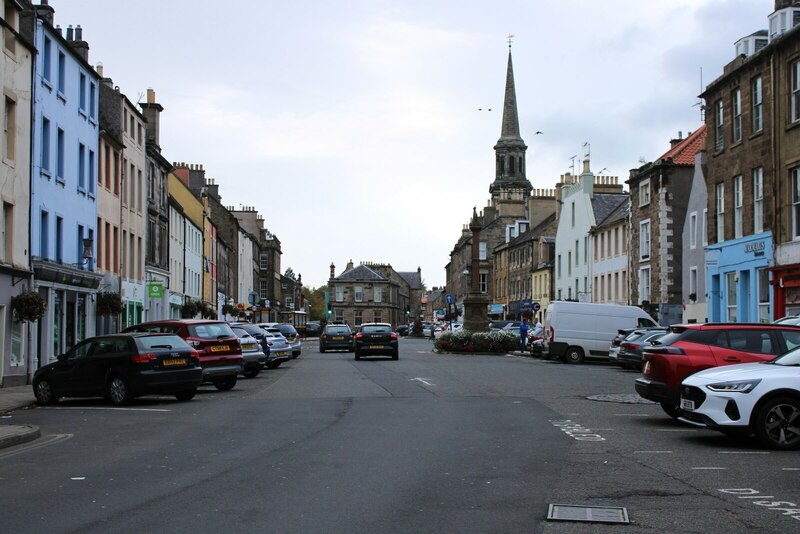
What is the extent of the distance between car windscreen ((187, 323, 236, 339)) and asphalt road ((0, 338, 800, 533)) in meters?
4.23

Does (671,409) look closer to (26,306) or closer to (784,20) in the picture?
(26,306)

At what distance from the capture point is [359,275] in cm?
16275

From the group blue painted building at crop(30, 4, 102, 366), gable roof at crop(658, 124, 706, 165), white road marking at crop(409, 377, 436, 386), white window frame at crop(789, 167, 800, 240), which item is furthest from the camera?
gable roof at crop(658, 124, 706, 165)

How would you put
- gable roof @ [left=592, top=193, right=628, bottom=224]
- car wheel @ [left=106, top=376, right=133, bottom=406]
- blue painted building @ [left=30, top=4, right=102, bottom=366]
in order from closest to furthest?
car wheel @ [left=106, top=376, right=133, bottom=406], blue painted building @ [left=30, top=4, right=102, bottom=366], gable roof @ [left=592, top=193, right=628, bottom=224]

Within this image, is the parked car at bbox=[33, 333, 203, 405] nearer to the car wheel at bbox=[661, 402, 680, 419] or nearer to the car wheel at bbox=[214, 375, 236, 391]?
the car wheel at bbox=[214, 375, 236, 391]

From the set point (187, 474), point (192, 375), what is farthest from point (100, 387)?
point (187, 474)

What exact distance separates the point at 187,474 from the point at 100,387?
1060 centimetres

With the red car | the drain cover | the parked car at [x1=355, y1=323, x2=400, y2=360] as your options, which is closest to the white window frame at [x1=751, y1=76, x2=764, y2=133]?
the parked car at [x1=355, y1=323, x2=400, y2=360]

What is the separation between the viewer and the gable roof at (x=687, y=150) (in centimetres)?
5047

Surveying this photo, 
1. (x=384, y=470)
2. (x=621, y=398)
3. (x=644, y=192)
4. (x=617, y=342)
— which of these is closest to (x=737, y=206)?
(x=617, y=342)

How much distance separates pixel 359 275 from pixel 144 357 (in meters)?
143

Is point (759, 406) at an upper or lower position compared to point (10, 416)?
upper

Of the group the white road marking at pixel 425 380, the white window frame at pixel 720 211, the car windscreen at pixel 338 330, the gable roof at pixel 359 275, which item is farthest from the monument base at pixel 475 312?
the gable roof at pixel 359 275

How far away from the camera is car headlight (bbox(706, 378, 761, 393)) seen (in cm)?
1243
